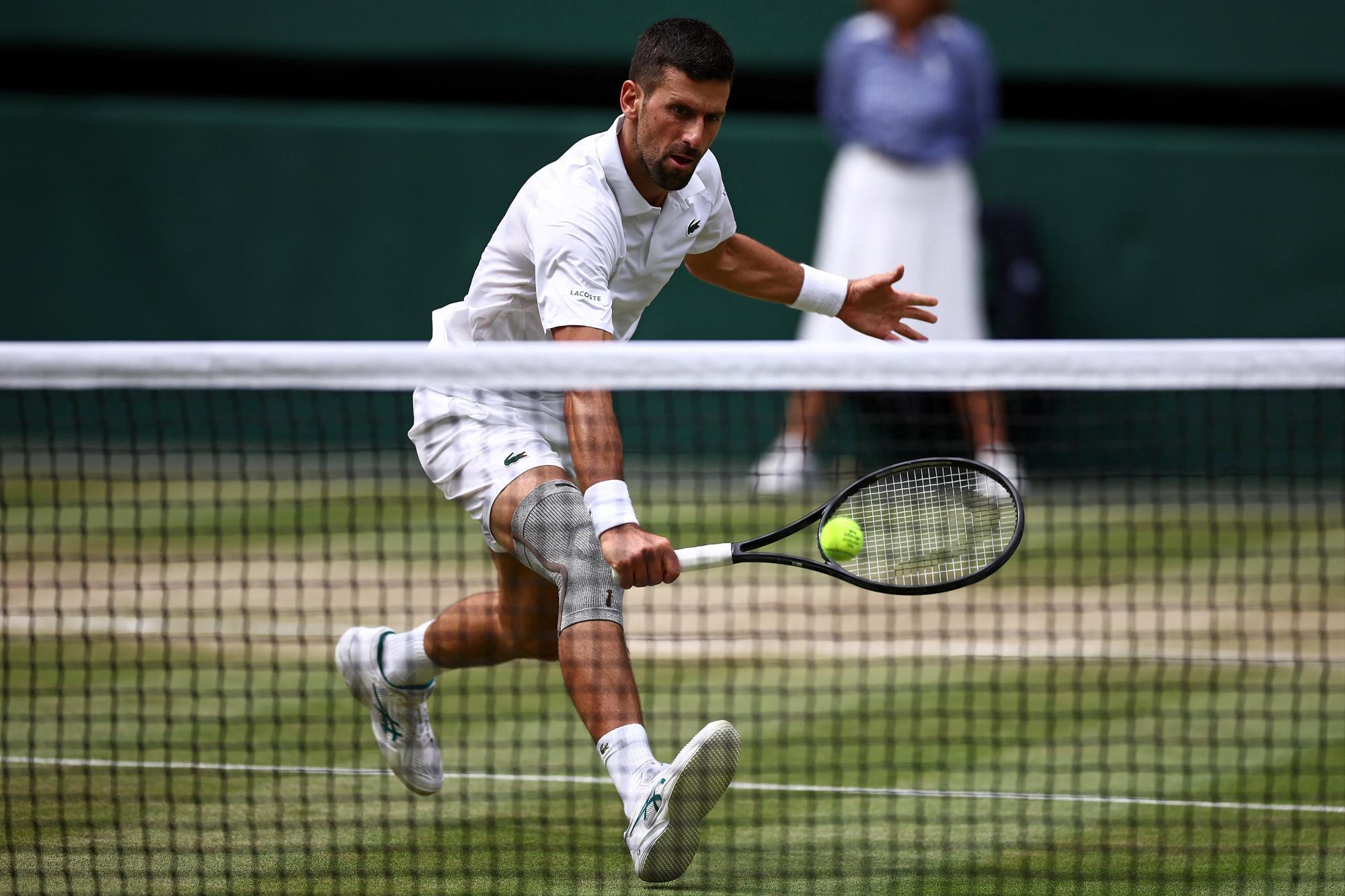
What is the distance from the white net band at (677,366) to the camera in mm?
3447

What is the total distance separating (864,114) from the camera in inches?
343

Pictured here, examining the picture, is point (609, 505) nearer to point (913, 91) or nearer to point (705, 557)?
point (705, 557)

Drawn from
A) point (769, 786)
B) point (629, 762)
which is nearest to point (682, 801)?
point (629, 762)

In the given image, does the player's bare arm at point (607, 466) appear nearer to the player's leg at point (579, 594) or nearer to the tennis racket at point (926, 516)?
the player's leg at point (579, 594)

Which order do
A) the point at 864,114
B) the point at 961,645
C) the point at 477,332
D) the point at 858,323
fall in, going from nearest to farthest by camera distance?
the point at 477,332
the point at 858,323
the point at 961,645
the point at 864,114

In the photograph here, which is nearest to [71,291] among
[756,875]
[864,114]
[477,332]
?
[864,114]

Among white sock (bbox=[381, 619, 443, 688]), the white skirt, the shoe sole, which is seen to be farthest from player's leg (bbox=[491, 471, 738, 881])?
the white skirt

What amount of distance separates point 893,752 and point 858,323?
3.97 feet

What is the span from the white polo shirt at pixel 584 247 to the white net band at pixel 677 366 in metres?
0.15

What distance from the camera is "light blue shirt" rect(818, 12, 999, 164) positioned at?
857 centimetres

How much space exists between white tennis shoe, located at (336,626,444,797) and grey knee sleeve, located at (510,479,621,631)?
2.30ft

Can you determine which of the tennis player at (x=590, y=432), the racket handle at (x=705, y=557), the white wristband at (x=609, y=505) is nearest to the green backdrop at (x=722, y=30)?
the tennis player at (x=590, y=432)

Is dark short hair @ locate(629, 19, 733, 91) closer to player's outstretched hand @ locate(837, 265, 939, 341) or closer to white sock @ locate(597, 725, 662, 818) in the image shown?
player's outstretched hand @ locate(837, 265, 939, 341)

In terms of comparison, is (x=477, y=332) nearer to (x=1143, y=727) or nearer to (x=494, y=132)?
(x=1143, y=727)
